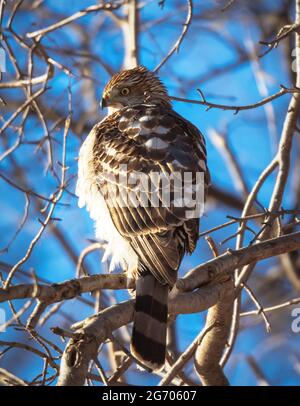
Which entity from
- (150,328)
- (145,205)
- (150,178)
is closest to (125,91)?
(150,178)

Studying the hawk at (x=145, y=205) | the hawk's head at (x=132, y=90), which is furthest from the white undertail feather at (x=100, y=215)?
the hawk's head at (x=132, y=90)

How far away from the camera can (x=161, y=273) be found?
12.8 ft

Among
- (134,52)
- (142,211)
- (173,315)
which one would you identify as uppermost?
(134,52)

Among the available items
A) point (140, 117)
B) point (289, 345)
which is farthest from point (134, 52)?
point (289, 345)

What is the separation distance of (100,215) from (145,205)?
464 mm

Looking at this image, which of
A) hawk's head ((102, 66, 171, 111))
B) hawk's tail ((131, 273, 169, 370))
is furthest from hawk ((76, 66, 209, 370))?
hawk's head ((102, 66, 171, 111))

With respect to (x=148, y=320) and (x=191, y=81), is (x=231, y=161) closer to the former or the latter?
(x=191, y=81)

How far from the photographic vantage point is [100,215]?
4488 mm

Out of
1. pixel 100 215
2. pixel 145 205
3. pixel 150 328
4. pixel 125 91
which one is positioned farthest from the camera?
pixel 125 91

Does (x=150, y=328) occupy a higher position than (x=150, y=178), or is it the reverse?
(x=150, y=178)

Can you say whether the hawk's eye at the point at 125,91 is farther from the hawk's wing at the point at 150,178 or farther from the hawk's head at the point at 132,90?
the hawk's wing at the point at 150,178

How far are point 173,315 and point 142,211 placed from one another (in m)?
0.55

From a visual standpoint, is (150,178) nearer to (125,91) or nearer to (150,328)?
(150,328)
